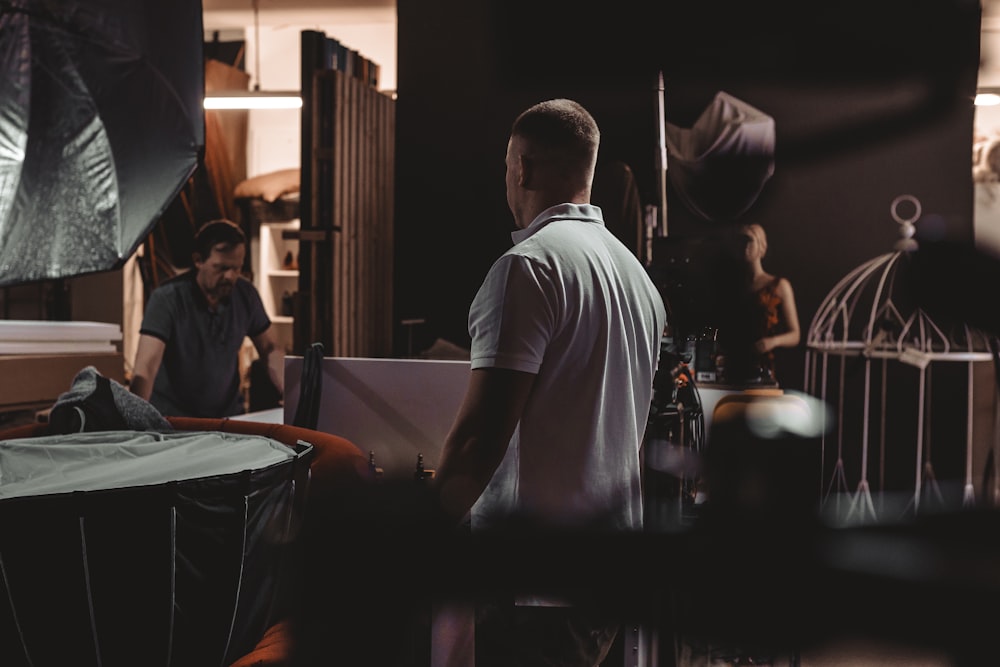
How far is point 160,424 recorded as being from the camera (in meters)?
2.36

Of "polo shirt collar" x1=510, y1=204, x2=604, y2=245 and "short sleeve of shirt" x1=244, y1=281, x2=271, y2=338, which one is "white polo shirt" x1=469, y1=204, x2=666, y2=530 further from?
"short sleeve of shirt" x1=244, y1=281, x2=271, y2=338

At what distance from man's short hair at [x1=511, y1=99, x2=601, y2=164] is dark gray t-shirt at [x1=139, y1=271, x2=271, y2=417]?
242 cm

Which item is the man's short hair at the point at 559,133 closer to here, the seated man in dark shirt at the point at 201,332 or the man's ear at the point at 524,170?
the man's ear at the point at 524,170

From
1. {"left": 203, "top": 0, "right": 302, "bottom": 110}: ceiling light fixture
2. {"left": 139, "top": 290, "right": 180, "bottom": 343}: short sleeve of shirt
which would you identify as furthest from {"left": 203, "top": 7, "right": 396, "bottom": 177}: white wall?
{"left": 139, "top": 290, "right": 180, "bottom": 343}: short sleeve of shirt

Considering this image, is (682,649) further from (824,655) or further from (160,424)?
(160,424)

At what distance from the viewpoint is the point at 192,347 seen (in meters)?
3.57

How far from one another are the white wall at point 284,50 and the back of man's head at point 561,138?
6.79 meters

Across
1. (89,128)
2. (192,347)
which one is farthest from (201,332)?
(89,128)

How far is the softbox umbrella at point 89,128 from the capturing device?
159 cm

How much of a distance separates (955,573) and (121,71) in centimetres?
199

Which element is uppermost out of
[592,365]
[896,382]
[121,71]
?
[121,71]

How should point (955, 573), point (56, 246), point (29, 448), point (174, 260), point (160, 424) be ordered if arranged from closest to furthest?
point (955, 573)
point (56, 246)
point (29, 448)
point (160, 424)
point (174, 260)

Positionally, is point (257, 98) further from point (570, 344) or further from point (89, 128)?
point (570, 344)

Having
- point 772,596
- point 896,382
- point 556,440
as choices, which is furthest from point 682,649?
point 896,382
